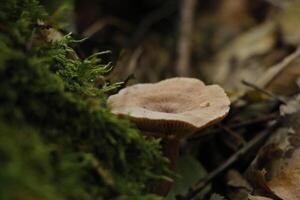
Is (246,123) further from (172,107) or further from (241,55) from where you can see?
(241,55)

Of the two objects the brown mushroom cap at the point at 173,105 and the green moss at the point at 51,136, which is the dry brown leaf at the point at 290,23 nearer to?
the brown mushroom cap at the point at 173,105

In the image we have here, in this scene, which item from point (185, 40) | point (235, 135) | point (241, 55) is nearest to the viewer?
point (235, 135)

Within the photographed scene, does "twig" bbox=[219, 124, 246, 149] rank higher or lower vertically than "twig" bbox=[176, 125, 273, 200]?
higher

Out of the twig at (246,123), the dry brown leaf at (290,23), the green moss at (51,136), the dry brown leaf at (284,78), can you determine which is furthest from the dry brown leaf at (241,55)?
the green moss at (51,136)

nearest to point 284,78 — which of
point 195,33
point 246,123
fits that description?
point 246,123

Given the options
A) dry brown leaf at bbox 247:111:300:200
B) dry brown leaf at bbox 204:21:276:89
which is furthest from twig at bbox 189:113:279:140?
dry brown leaf at bbox 204:21:276:89

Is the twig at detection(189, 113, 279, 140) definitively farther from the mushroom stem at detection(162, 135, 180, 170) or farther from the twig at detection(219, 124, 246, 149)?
the mushroom stem at detection(162, 135, 180, 170)

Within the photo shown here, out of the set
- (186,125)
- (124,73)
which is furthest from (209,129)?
(124,73)

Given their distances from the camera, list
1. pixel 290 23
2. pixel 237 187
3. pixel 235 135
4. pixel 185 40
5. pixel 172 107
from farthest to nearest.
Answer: pixel 185 40 → pixel 290 23 → pixel 235 135 → pixel 237 187 → pixel 172 107
